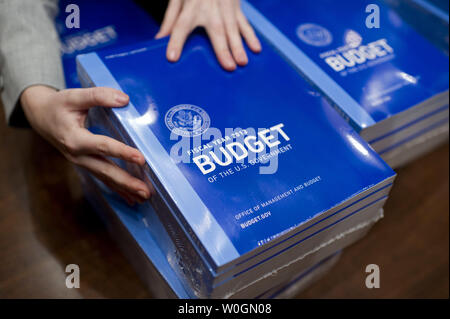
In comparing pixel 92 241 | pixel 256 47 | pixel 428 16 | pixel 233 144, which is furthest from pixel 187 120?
pixel 428 16

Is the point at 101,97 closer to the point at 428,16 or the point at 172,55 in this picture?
the point at 172,55

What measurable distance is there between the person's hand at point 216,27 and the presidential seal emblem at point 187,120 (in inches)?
4.0

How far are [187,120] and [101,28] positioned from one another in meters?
0.40

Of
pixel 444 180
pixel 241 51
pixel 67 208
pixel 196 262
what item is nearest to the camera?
pixel 196 262

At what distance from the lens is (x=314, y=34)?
0.70m

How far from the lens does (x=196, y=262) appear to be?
1.50 feet

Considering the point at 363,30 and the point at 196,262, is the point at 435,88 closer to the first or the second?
the point at 363,30

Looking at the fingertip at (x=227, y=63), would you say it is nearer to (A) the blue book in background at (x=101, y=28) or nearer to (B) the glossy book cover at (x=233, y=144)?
(B) the glossy book cover at (x=233, y=144)

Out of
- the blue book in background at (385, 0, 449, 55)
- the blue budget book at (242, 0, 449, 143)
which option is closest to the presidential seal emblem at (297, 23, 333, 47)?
the blue budget book at (242, 0, 449, 143)

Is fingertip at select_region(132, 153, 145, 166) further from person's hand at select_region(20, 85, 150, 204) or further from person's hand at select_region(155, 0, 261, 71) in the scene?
person's hand at select_region(155, 0, 261, 71)

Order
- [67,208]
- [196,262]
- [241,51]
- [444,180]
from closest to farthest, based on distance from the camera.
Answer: [196,262] → [241,51] → [67,208] → [444,180]

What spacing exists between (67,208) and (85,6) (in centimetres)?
43
